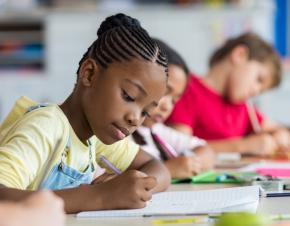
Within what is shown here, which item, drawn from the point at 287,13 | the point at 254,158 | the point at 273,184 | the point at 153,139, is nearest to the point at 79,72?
the point at 273,184

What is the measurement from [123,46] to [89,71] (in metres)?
0.06

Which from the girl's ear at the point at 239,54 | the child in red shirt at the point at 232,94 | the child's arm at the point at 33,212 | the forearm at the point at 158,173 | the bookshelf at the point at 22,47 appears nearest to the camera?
the child's arm at the point at 33,212

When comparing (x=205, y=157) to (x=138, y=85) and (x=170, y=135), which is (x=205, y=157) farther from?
(x=138, y=85)

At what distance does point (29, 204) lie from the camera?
0.66 meters

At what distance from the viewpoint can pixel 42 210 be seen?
0.66m

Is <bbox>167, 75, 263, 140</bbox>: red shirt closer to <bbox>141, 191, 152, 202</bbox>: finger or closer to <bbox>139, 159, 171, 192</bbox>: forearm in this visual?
<bbox>139, 159, 171, 192</bbox>: forearm

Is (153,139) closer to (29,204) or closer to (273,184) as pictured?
(273,184)

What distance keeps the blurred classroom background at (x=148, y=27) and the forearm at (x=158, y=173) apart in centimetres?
306

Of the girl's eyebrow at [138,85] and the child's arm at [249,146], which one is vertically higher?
the girl's eyebrow at [138,85]

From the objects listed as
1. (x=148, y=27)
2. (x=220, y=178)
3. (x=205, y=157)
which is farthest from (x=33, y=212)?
(x=148, y=27)

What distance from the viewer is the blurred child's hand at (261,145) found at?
6.93 ft

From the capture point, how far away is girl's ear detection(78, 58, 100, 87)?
3.50ft

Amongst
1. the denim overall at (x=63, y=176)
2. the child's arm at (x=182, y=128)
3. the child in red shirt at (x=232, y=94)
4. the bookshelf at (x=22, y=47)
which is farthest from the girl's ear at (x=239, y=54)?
the bookshelf at (x=22, y=47)

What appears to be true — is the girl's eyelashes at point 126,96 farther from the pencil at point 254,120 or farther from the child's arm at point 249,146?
the pencil at point 254,120
